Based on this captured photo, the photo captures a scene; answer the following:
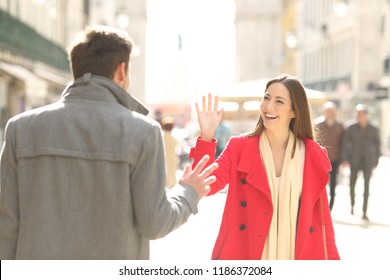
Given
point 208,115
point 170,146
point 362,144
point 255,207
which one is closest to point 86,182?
point 208,115

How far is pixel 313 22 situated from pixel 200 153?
64674 mm

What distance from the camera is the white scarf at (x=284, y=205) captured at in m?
5.00

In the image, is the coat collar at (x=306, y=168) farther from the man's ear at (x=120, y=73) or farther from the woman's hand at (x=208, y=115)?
the man's ear at (x=120, y=73)

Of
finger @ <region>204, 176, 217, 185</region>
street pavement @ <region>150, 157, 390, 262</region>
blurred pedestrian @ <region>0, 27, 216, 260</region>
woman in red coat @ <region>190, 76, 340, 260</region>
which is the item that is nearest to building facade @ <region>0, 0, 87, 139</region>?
street pavement @ <region>150, 157, 390, 262</region>

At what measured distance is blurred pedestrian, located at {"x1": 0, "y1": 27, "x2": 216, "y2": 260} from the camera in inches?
143

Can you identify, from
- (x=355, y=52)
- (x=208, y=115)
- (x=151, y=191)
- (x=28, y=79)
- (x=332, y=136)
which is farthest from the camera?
(x=355, y=52)

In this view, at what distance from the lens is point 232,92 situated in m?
26.2

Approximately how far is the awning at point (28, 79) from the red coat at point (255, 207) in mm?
20283

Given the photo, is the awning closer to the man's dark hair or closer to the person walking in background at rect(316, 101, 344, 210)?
the person walking in background at rect(316, 101, 344, 210)

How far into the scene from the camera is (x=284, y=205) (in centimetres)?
502

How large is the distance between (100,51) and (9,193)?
0.65m

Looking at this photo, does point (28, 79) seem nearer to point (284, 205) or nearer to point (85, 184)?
point (284, 205)

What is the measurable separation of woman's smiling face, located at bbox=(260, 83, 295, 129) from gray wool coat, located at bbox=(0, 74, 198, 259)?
1561 millimetres

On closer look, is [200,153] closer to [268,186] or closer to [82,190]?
[268,186]
